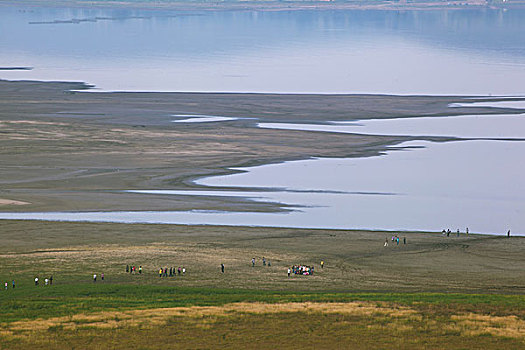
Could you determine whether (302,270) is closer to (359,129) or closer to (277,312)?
(277,312)

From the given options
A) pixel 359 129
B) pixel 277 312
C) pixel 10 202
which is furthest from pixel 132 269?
pixel 359 129

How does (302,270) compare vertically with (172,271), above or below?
below

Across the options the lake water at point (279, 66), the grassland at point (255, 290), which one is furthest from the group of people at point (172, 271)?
the lake water at point (279, 66)

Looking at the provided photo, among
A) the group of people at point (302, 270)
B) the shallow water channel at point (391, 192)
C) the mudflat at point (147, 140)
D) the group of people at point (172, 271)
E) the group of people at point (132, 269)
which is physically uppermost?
the mudflat at point (147, 140)

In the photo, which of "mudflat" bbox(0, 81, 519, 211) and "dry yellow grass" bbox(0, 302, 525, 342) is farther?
"mudflat" bbox(0, 81, 519, 211)

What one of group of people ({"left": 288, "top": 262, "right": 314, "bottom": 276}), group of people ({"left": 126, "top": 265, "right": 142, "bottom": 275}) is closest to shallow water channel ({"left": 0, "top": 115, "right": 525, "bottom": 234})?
group of people ({"left": 288, "top": 262, "right": 314, "bottom": 276})

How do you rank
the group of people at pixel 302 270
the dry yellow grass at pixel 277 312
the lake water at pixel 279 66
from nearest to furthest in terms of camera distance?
the dry yellow grass at pixel 277 312
the group of people at pixel 302 270
the lake water at pixel 279 66

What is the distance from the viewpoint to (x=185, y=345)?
34.0 m

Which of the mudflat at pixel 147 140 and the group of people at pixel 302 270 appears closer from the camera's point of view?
the group of people at pixel 302 270

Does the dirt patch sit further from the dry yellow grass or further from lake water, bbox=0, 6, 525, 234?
the dry yellow grass

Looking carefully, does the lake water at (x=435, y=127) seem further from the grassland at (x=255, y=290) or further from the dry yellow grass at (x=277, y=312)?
the dry yellow grass at (x=277, y=312)

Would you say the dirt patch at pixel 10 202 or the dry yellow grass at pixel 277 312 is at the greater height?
the dry yellow grass at pixel 277 312

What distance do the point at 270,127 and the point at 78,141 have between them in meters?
20.7

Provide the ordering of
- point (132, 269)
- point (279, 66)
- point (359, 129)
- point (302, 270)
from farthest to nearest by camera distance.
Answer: point (279, 66), point (359, 129), point (302, 270), point (132, 269)
